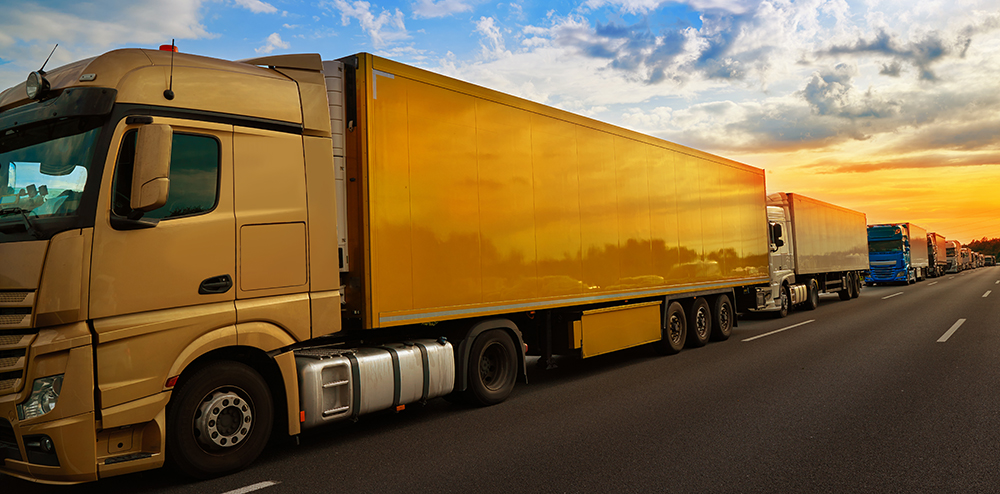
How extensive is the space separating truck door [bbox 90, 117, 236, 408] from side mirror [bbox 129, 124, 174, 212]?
15 centimetres

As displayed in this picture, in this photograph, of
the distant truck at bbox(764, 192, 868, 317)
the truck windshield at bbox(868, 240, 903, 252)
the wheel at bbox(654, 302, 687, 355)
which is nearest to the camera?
the wheel at bbox(654, 302, 687, 355)

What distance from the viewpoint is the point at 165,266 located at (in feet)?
14.8

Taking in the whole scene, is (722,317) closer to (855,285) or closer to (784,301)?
(784,301)

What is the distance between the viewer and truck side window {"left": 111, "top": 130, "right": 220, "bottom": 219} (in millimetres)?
4332

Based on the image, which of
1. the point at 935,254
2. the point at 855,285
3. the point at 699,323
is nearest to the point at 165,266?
the point at 699,323

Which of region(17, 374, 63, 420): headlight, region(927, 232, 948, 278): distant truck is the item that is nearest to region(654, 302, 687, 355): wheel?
region(17, 374, 63, 420): headlight

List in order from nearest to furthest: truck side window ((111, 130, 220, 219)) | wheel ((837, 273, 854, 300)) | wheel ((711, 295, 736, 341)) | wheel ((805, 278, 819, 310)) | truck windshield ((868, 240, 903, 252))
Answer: truck side window ((111, 130, 220, 219)) → wheel ((711, 295, 736, 341)) → wheel ((805, 278, 819, 310)) → wheel ((837, 273, 854, 300)) → truck windshield ((868, 240, 903, 252))

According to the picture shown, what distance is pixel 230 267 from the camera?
4859 millimetres

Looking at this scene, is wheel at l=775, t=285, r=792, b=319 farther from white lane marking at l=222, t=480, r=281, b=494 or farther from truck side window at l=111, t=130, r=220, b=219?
truck side window at l=111, t=130, r=220, b=219

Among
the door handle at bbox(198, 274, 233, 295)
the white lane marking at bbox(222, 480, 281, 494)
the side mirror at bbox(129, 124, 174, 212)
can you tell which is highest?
the side mirror at bbox(129, 124, 174, 212)

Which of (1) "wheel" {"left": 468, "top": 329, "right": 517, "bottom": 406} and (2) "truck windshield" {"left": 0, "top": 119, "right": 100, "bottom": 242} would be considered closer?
(2) "truck windshield" {"left": 0, "top": 119, "right": 100, "bottom": 242}

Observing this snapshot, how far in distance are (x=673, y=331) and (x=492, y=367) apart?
489 centimetres

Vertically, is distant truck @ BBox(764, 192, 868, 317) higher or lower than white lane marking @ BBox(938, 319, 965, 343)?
higher

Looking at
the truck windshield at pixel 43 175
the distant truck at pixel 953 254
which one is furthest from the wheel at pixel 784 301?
the distant truck at pixel 953 254
